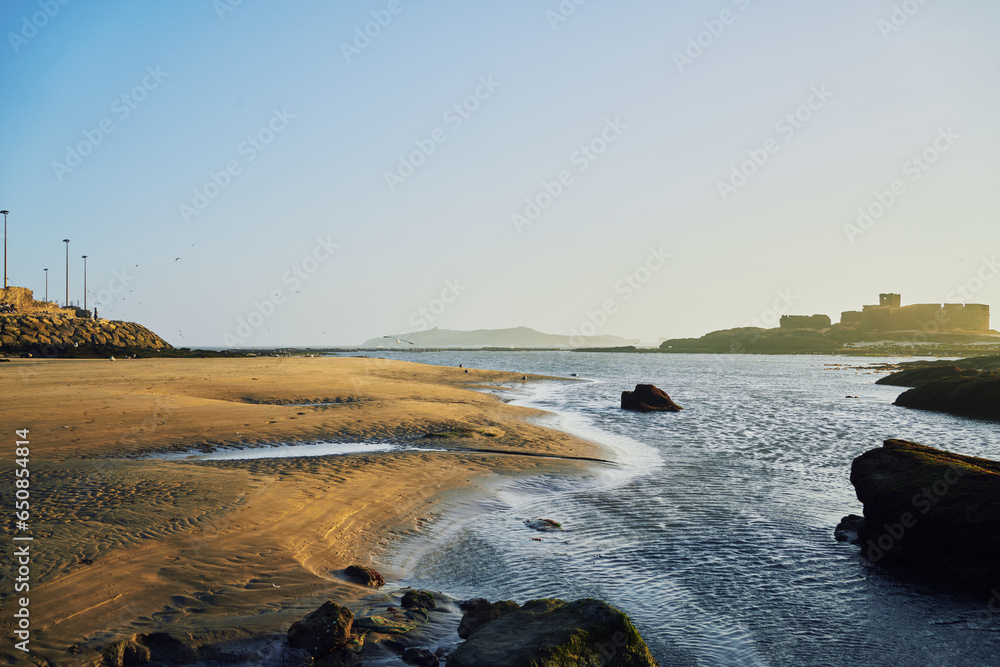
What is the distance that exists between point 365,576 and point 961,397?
33856 millimetres

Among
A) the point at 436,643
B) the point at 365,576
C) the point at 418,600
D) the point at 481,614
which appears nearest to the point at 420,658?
the point at 436,643

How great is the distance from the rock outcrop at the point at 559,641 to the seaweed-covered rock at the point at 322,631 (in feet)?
3.85

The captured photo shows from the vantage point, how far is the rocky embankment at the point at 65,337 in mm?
47250

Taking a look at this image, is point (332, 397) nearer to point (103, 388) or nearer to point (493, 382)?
point (103, 388)

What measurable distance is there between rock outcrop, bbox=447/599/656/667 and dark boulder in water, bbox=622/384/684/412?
2482cm

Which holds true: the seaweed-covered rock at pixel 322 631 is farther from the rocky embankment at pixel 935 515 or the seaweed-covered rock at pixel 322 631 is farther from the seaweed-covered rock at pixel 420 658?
the rocky embankment at pixel 935 515

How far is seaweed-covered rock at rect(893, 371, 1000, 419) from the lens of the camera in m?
27.3

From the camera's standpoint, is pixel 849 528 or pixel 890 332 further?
pixel 890 332

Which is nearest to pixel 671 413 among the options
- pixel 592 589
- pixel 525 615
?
pixel 592 589

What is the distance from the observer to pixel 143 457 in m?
12.6

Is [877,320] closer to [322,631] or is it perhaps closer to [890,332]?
[890,332]

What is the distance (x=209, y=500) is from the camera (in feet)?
30.3

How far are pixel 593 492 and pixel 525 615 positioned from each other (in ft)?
24.9

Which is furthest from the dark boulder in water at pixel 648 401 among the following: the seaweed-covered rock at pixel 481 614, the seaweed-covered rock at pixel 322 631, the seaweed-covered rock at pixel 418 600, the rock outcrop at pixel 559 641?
the seaweed-covered rock at pixel 322 631
